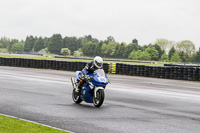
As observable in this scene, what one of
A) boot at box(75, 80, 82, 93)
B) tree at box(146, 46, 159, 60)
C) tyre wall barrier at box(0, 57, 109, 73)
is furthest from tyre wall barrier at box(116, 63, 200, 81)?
tree at box(146, 46, 159, 60)

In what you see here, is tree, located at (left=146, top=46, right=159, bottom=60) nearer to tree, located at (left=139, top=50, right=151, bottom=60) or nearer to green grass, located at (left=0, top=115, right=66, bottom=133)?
tree, located at (left=139, top=50, right=151, bottom=60)

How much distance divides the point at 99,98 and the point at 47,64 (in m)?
28.4

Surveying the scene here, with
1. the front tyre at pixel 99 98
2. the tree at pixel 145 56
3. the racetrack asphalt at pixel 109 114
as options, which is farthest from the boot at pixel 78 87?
the tree at pixel 145 56

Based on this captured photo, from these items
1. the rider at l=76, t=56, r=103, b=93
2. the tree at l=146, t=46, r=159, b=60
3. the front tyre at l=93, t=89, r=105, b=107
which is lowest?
the front tyre at l=93, t=89, r=105, b=107

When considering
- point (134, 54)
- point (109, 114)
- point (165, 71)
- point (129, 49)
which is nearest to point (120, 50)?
point (129, 49)

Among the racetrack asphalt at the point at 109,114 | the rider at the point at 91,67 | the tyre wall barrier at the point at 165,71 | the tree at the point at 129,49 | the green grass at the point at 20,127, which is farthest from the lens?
the tree at the point at 129,49

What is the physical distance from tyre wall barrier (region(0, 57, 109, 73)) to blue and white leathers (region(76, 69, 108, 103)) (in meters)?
22.7

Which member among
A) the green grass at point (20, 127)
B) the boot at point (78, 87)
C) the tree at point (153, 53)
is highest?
the tree at point (153, 53)

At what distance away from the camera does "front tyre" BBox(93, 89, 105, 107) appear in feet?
A: 36.0

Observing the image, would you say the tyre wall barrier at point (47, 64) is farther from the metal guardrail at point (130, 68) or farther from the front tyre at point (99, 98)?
the front tyre at point (99, 98)

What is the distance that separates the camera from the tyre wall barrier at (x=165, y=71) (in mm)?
26967

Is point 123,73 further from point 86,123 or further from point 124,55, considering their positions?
point 124,55

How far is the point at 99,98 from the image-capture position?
36.6 feet

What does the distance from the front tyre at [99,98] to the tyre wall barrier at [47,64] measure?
22.7 meters
